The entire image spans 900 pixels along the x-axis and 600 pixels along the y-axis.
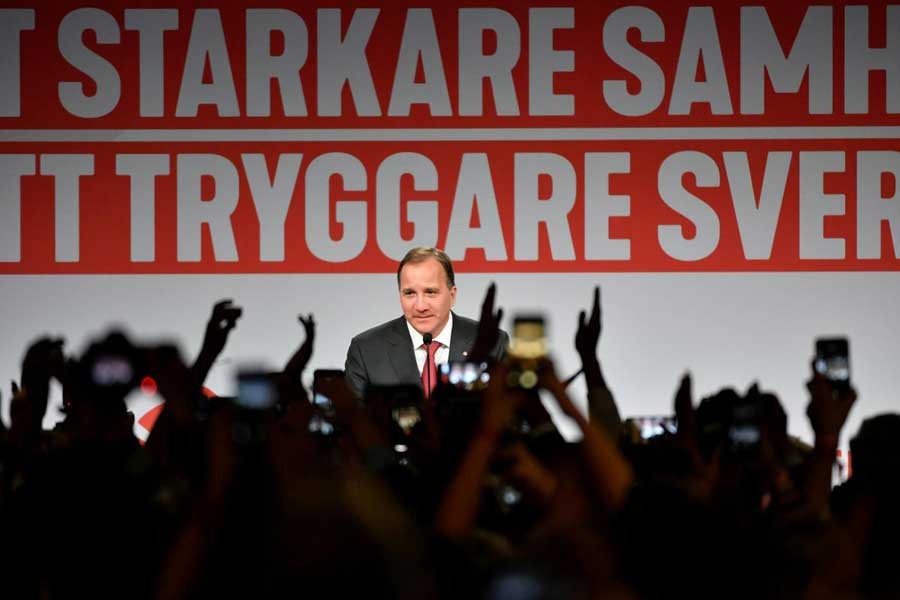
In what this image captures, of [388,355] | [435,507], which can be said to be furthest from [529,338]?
[388,355]

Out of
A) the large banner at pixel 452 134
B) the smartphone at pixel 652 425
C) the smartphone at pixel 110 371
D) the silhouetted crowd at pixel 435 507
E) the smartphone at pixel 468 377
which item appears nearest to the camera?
the silhouetted crowd at pixel 435 507

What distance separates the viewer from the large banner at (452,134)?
5.69 meters

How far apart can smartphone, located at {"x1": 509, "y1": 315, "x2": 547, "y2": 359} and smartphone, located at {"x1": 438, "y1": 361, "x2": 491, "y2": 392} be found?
658mm

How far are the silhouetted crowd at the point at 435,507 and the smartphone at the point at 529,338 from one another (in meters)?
0.04

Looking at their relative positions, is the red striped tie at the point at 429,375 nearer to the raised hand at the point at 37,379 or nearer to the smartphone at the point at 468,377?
the smartphone at the point at 468,377

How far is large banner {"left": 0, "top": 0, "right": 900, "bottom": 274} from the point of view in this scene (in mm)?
5691

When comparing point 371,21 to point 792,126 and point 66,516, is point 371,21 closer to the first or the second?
point 792,126

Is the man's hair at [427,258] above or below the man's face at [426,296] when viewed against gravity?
above

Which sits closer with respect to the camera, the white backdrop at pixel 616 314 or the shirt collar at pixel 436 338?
the shirt collar at pixel 436 338

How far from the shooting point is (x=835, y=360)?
96.6 inches

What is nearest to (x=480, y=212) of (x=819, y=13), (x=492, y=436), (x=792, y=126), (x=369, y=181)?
(x=369, y=181)

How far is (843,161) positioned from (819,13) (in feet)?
2.55

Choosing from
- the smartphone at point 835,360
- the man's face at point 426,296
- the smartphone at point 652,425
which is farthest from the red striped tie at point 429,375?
the smartphone at point 835,360

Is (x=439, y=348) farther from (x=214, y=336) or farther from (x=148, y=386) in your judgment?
(x=214, y=336)
